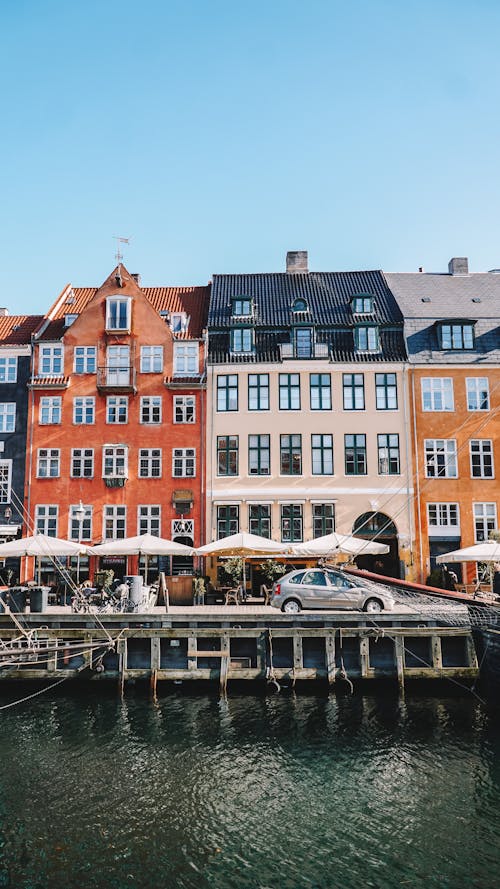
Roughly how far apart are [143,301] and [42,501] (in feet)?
43.3

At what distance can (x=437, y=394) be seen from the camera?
4047 cm

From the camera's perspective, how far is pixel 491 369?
40594mm

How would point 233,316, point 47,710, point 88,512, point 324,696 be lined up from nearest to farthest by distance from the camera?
point 47,710
point 324,696
point 88,512
point 233,316

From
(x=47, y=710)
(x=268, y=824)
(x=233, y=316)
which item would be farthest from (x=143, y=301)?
(x=268, y=824)

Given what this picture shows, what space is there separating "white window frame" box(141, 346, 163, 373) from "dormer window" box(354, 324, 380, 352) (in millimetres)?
11553

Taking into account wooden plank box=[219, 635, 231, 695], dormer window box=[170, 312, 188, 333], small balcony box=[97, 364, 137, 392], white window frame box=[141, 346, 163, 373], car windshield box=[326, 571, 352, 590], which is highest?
dormer window box=[170, 312, 188, 333]

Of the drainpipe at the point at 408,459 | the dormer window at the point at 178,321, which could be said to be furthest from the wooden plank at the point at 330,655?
the dormer window at the point at 178,321

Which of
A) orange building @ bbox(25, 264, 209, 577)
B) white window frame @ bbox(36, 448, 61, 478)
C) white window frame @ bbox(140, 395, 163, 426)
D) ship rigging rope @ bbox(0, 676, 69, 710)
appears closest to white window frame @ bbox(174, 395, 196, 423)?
orange building @ bbox(25, 264, 209, 577)

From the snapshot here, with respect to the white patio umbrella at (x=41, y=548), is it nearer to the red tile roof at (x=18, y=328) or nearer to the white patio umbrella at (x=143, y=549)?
the white patio umbrella at (x=143, y=549)

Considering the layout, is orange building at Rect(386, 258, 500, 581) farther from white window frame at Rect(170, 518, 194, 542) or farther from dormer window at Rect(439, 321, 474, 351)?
white window frame at Rect(170, 518, 194, 542)

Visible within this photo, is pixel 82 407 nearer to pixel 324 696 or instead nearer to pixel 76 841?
pixel 324 696

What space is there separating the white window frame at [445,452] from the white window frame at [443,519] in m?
1.69

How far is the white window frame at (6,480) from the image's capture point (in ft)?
130

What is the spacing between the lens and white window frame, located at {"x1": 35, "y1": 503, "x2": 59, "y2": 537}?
130 ft
